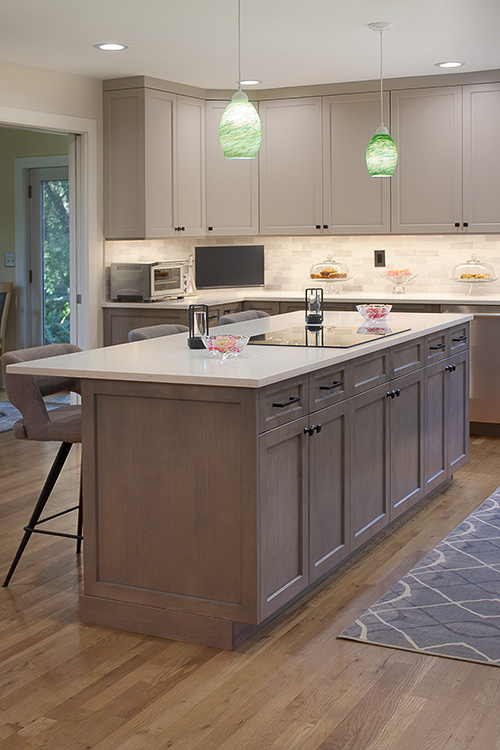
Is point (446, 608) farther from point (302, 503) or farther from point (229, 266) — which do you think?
point (229, 266)

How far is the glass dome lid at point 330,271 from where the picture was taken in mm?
6996

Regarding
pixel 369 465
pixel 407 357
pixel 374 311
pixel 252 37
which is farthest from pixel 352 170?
pixel 369 465

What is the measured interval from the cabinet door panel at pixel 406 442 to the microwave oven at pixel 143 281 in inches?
108

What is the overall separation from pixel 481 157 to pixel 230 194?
1.93 metres

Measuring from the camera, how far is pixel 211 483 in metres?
2.82

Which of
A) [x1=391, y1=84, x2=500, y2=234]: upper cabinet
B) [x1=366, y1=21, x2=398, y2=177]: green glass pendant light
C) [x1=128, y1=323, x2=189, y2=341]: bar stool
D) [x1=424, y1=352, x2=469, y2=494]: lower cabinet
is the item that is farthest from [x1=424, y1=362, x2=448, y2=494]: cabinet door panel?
[x1=391, y1=84, x2=500, y2=234]: upper cabinet

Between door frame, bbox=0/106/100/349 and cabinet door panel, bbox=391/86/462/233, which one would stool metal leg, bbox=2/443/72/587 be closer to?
door frame, bbox=0/106/100/349

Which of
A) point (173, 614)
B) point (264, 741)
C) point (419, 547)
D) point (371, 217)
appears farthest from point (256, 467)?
point (371, 217)

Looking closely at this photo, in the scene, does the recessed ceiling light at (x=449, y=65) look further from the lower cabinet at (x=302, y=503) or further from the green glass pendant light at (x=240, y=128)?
the lower cabinet at (x=302, y=503)

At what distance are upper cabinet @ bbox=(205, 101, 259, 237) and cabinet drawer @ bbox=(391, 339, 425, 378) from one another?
3096 mm

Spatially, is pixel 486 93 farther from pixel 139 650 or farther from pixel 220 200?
pixel 139 650

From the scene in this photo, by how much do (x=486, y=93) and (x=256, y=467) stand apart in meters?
4.50

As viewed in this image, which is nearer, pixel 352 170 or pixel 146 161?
pixel 146 161

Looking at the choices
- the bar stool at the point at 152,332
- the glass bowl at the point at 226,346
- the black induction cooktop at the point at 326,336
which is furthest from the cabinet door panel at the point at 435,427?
the glass bowl at the point at 226,346
